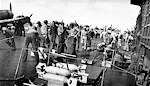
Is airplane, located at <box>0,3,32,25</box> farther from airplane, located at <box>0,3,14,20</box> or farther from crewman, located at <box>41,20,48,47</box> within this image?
crewman, located at <box>41,20,48,47</box>

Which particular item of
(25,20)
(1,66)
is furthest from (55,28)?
(1,66)

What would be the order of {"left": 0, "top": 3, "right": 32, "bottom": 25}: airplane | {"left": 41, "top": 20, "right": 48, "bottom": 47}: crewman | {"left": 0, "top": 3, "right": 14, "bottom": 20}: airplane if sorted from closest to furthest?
{"left": 0, "top": 3, "right": 32, "bottom": 25}: airplane < {"left": 0, "top": 3, "right": 14, "bottom": 20}: airplane < {"left": 41, "top": 20, "right": 48, "bottom": 47}: crewman

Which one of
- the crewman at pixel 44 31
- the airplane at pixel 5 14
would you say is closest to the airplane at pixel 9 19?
the airplane at pixel 5 14

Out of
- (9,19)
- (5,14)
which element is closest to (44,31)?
(9,19)

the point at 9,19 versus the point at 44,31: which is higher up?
the point at 9,19

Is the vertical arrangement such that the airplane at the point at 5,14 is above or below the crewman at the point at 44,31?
above

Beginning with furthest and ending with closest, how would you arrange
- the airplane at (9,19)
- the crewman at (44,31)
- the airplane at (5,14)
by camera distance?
the crewman at (44,31)
the airplane at (5,14)
the airplane at (9,19)

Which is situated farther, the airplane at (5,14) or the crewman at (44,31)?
the crewman at (44,31)

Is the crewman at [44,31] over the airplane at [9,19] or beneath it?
beneath

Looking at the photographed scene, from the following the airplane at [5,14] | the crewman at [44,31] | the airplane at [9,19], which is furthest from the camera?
the crewman at [44,31]

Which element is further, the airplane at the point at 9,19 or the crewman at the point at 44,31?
the crewman at the point at 44,31

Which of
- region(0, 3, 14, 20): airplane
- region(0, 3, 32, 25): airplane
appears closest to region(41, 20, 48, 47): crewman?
region(0, 3, 32, 25): airplane

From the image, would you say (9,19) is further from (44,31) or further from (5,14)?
(44,31)

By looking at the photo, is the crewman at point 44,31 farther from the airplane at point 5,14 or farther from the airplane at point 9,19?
the airplane at point 5,14
